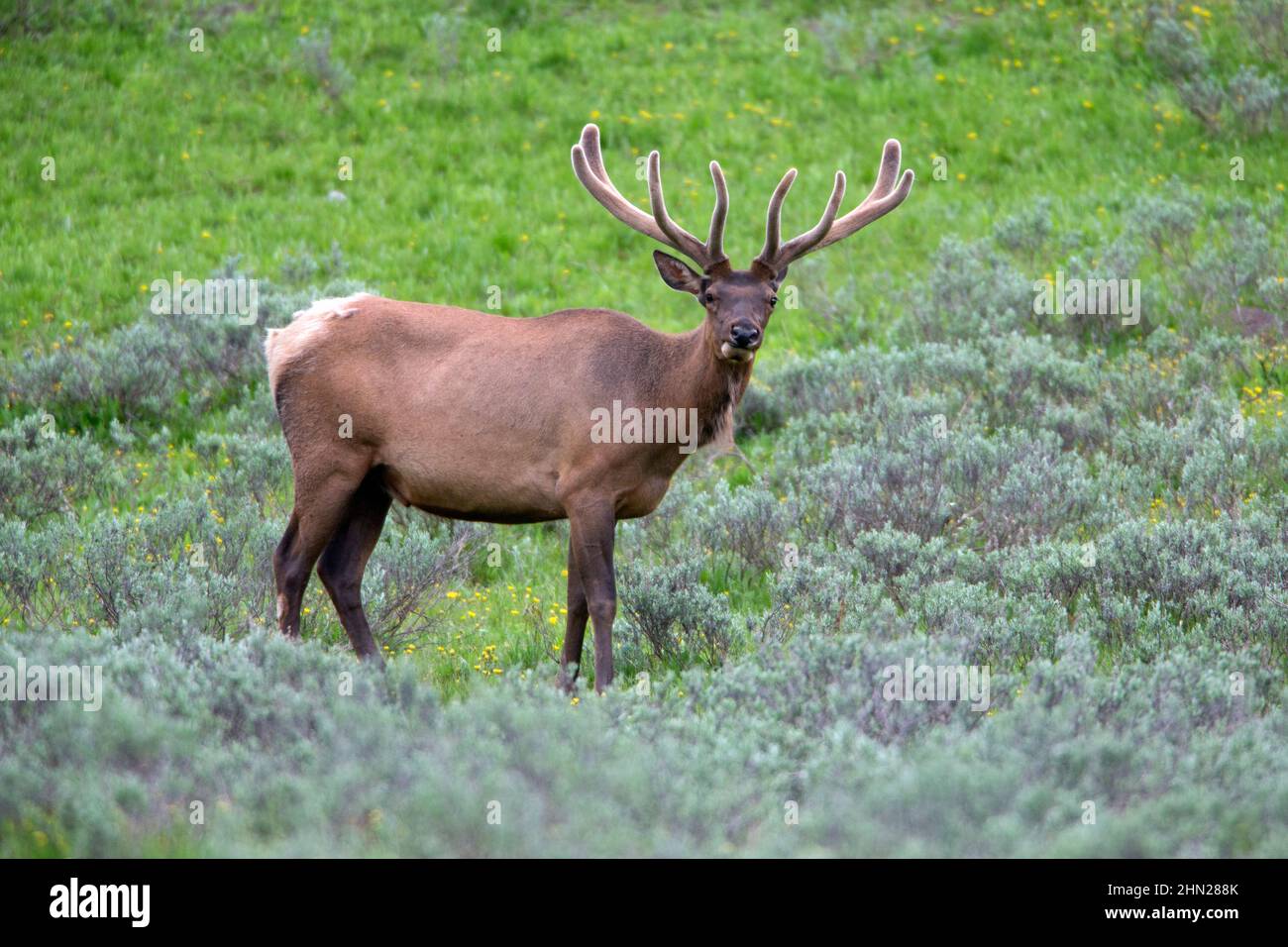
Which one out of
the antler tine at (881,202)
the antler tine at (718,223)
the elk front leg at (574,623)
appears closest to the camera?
the antler tine at (718,223)

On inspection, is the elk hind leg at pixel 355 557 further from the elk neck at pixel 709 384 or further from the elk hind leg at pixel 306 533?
the elk neck at pixel 709 384

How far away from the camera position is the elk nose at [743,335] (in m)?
Answer: 6.21

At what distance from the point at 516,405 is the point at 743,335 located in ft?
3.87

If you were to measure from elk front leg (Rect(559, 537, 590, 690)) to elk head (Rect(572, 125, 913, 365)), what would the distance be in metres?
1.26

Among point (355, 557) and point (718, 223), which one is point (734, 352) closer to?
point (718, 223)

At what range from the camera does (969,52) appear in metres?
16.2

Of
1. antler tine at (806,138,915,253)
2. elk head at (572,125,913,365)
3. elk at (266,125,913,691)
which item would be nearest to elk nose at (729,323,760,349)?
elk head at (572,125,913,365)

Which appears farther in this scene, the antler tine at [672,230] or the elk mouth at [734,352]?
the antler tine at [672,230]

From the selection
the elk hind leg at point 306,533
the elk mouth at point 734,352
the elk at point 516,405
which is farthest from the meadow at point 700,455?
the elk mouth at point 734,352

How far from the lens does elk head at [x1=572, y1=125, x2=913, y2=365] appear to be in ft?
20.9

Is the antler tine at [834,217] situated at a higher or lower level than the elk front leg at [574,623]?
higher

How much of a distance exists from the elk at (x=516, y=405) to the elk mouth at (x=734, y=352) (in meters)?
0.02

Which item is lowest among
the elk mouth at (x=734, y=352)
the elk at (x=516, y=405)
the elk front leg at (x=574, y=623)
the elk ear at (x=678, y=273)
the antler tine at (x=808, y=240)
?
the elk front leg at (x=574, y=623)
